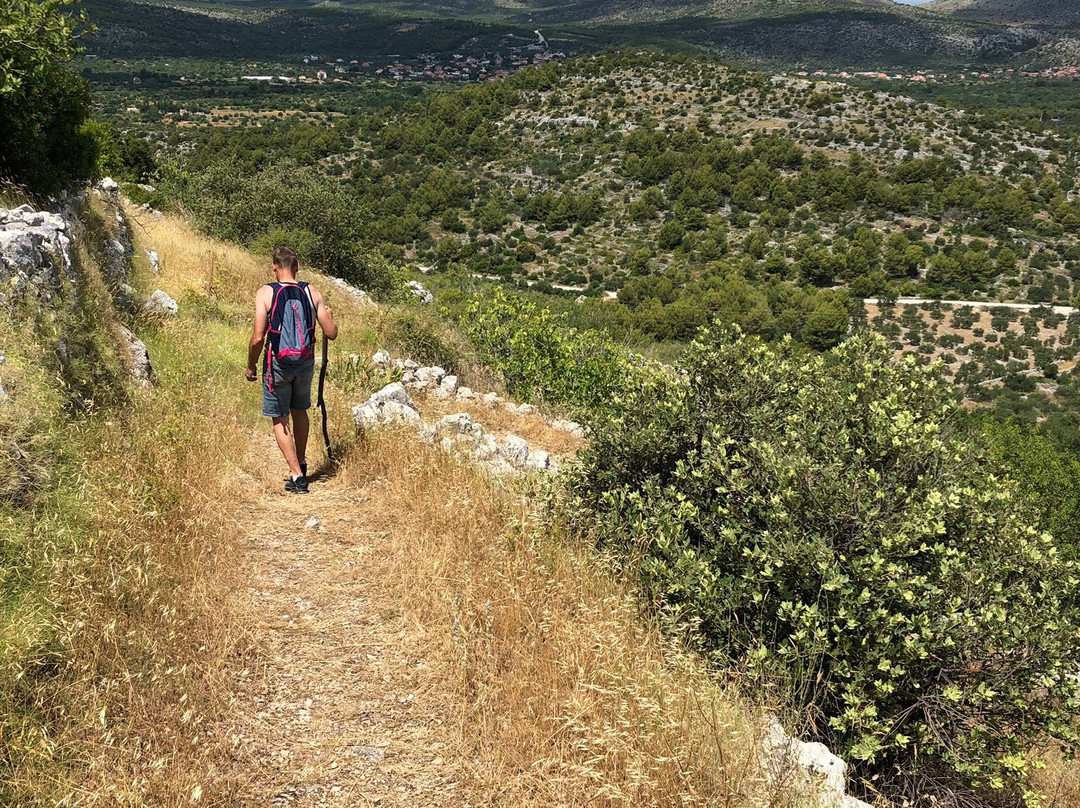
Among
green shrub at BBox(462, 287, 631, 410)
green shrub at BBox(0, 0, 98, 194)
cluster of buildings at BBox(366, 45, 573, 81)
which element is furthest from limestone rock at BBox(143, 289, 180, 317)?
cluster of buildings at BBox(366, 45, 573, 81)

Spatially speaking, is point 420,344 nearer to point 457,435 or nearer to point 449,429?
point 449,429

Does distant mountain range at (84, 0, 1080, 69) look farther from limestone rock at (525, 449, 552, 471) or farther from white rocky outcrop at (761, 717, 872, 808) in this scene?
white rocky outcrop at (761, 717, 872, 808)

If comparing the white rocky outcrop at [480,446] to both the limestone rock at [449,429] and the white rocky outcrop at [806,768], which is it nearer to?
the limestone rock at [449,429]

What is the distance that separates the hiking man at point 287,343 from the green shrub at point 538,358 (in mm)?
5609

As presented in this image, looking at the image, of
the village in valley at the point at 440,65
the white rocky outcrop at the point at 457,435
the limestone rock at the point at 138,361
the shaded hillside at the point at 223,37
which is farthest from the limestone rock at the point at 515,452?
the shaded hillside at the point at 223,37

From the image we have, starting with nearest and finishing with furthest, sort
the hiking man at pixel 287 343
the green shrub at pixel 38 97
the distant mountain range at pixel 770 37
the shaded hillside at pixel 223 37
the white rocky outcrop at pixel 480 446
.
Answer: the hiking man at pixel 287 343 < the green shrub at pixel 38 97 < the white rocky outcrop at pixel 480 446 < the shaded hillside at pixel 223 37 < the distant mountain range at pixel 770 37

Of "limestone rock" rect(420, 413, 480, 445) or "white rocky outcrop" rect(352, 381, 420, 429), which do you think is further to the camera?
"white rocky outcrop" rect(352, 381, 420, 429)

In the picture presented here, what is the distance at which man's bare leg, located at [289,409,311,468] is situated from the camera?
562 cm

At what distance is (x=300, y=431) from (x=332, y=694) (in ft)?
10.1

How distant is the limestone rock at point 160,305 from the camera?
7758mm

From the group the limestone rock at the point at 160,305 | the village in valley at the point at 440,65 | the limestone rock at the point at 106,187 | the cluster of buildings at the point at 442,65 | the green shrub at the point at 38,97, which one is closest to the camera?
the green shrub at the point at 38,97

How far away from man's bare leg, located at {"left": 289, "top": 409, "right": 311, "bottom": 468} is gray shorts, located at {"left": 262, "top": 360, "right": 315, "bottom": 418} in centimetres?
7

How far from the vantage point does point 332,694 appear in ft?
9.99

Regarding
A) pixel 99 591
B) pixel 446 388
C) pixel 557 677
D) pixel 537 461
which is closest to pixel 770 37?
pixel 446 388
